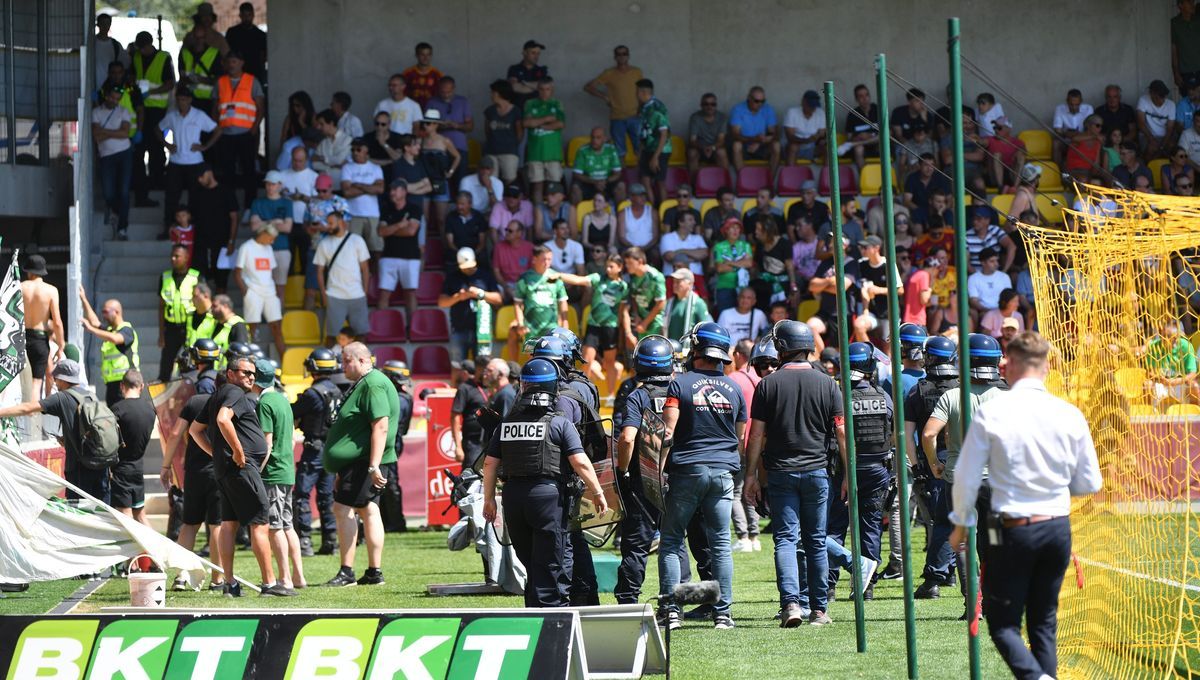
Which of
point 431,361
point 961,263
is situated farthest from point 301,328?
point 961,263

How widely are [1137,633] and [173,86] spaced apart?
51.7ft

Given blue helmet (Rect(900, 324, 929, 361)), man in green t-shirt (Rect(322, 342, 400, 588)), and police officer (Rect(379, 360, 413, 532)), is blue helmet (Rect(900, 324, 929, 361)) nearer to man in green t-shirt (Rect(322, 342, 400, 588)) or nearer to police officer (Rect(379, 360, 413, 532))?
man in green t-shirt (Rect(322, 342, 400, 588))

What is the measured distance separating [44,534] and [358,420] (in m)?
2.67

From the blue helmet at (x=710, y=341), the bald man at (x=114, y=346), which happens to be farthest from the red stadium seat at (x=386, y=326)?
the blue helmet at (x=710, y=341)

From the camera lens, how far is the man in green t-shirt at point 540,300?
17.8 metres

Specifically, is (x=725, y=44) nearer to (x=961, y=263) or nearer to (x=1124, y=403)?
(x=1124, y=403)

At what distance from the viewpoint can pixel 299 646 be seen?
704cm

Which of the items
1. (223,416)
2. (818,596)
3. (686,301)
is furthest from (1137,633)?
A: (686,301)

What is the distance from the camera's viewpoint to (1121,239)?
8.13 m

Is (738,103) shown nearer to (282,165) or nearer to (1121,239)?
(282,165)

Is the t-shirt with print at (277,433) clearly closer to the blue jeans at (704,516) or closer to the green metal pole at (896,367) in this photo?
the blue jeans at (704,516)

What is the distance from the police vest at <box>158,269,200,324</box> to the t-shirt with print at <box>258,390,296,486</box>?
669 centimetres

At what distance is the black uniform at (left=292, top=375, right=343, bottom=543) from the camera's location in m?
14.2

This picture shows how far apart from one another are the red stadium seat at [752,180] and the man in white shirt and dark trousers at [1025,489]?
15.7 m
